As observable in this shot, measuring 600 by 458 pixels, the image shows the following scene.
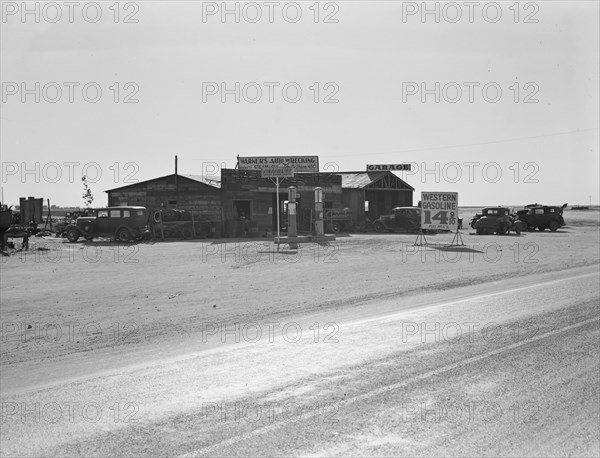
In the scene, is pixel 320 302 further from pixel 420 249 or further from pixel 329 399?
pixel 420 249

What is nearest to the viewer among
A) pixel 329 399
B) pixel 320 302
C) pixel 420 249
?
pixel 329 399

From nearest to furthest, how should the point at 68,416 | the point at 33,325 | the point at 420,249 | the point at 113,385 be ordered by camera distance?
the point at 68,416 < the point at 113,385 < the point at 33,325 < the point at 420,249

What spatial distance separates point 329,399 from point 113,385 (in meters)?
2.51

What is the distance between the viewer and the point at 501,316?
13.2 m

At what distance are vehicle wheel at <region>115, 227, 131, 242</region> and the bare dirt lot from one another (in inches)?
648

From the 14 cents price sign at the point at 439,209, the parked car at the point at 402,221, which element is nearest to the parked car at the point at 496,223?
the parked car at the point at 402,221

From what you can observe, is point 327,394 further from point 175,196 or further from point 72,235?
point 175,196

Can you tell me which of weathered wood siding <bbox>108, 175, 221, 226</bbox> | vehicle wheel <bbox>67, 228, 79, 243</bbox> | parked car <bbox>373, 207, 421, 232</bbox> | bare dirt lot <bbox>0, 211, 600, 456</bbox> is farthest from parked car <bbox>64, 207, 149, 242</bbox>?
parked car <bbox>373, 207, 421, 232</bbox>

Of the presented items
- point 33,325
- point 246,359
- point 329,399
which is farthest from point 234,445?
point 33,325

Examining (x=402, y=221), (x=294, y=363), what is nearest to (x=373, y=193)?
(x=402, y=221)

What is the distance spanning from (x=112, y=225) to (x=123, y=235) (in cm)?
90

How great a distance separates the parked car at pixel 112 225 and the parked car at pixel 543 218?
3098 centimetres

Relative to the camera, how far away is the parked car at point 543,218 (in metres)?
54.9

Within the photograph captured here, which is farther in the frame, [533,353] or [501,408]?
[533,353]
